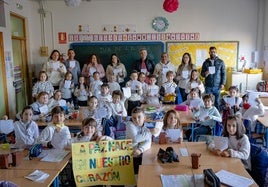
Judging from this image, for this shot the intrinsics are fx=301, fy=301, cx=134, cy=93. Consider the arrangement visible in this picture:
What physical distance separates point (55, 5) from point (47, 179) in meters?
6.17

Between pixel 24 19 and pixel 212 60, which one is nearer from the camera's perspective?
pixel 212 60

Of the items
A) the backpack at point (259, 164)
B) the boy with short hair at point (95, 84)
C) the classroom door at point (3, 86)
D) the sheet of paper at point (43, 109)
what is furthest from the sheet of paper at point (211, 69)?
the classroom door at point (3, 86)

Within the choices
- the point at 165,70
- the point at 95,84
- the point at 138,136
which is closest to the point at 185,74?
the point at 165,70

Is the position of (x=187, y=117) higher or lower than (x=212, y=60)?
lower

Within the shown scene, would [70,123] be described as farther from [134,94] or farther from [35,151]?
[134,94]

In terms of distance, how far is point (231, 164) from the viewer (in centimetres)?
269

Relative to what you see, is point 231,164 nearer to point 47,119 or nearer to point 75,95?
point 47,119

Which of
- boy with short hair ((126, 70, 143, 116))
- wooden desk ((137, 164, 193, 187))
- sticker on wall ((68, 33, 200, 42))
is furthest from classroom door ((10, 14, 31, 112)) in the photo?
wooden desk ((137, 164, 193, 187))

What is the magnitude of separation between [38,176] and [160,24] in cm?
582

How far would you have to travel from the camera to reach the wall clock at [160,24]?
7.58 m

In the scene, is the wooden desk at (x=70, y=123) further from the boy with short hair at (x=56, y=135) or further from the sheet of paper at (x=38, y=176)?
the sheet of paper at (x=38, y=176)

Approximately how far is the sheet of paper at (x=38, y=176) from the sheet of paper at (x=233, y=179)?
144cm

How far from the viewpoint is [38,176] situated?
252 cm

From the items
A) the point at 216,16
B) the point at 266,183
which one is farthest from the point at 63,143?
the point at 216,16
